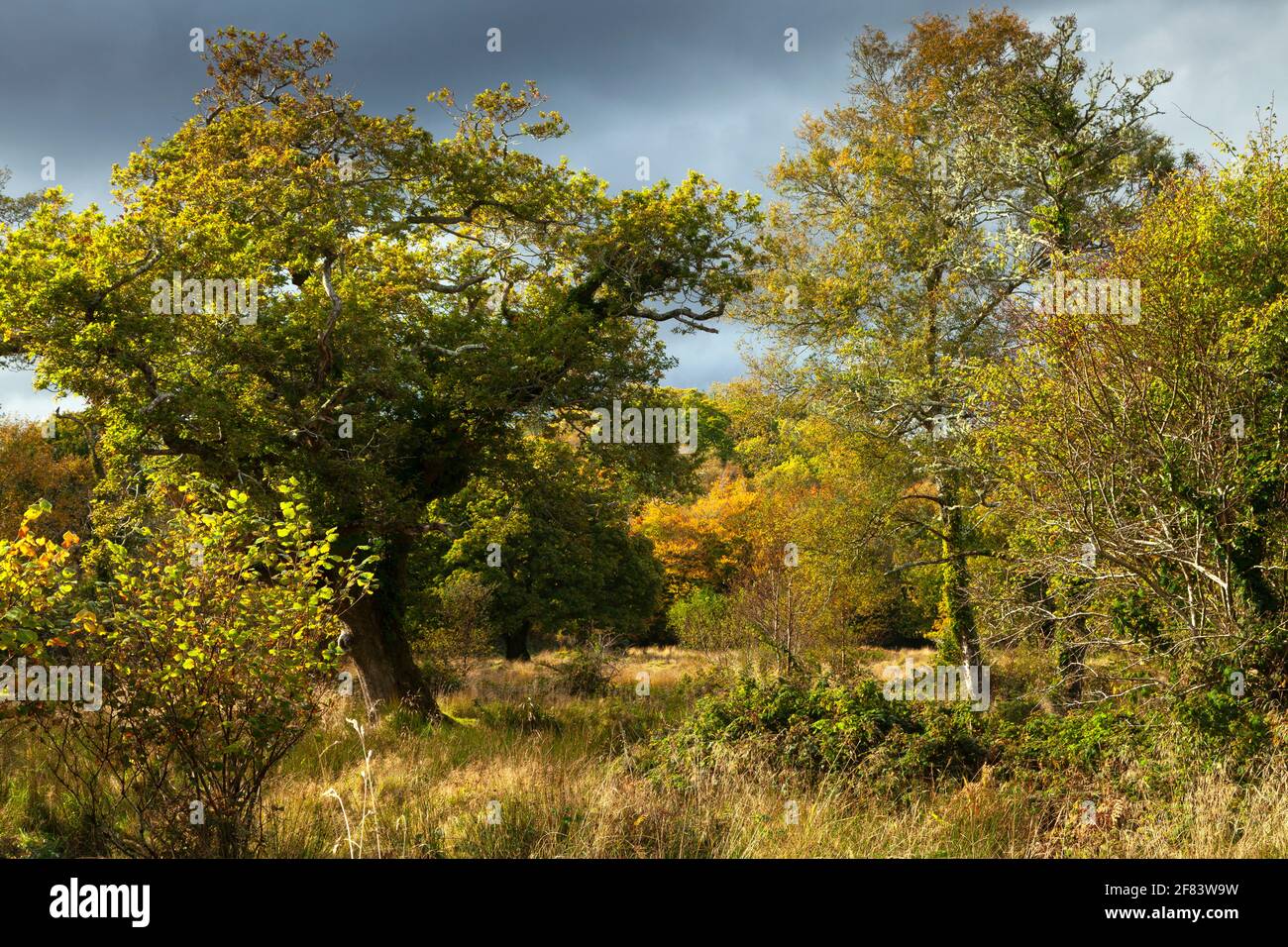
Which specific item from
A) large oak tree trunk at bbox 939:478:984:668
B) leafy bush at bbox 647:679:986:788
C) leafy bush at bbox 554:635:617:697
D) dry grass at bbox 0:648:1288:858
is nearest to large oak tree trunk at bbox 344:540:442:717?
leafy bush at bbox 554:635:617:697

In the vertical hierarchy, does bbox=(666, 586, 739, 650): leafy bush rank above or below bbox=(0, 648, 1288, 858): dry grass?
below

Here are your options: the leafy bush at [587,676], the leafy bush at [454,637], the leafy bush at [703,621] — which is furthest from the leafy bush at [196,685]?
the leafy bush at [703,621]

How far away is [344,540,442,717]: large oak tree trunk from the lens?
52.9ft

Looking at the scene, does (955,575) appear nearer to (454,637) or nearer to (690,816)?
(454,637)

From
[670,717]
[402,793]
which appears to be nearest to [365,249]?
[670,717]

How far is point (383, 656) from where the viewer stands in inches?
648

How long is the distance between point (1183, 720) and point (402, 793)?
783 cm

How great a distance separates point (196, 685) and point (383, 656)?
11066 mm

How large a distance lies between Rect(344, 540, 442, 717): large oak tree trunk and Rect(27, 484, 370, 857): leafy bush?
9917mm

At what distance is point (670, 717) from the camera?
15508mm

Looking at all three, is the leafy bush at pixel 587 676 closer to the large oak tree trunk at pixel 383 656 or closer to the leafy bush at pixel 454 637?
the leafy bush at pixel 454 637

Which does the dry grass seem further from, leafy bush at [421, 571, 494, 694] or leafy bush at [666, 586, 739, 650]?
leafy bush at [666, 586, 739, 650]

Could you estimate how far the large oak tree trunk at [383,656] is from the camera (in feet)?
52.9

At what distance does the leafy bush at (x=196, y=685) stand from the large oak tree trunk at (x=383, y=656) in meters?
9.92
